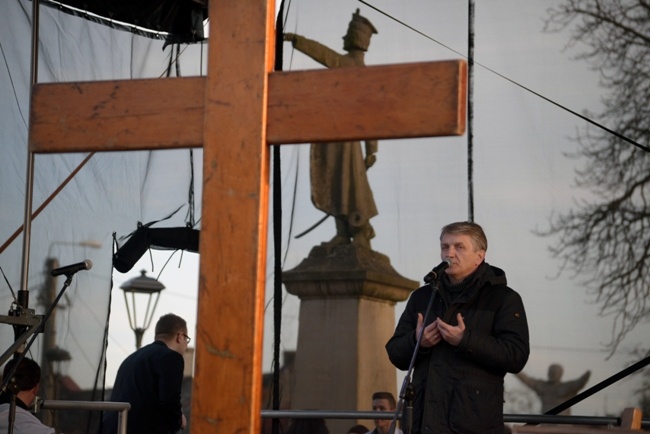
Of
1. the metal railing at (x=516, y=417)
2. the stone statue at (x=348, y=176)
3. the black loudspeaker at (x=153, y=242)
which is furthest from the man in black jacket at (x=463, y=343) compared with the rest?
the black loudspeaker at (x=153, y=242)

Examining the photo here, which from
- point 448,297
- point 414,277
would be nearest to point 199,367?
point 448,297

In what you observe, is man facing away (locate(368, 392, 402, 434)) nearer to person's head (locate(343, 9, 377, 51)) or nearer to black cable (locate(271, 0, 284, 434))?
black cable (locate(271, 0, 284, 434))

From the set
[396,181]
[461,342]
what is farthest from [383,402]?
[461,342]

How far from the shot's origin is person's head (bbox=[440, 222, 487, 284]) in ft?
11.7

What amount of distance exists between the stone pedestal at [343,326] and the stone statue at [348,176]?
97 mm

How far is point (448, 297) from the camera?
3.60 m

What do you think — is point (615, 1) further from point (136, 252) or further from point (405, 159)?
point (136, 252)

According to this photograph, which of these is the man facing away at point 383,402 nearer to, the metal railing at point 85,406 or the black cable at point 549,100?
the metal railing at point 85,406

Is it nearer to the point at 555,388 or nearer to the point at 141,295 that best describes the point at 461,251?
the point at 555,388

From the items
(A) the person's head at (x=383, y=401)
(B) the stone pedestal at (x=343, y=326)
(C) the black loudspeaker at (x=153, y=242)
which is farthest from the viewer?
(C) the black loudspeaker at (x=153, y=242)

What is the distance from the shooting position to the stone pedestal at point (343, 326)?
5.17 meters

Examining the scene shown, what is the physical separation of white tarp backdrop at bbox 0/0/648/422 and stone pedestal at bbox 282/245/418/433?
0.07 meters

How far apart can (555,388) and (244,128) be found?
2916 millimetres

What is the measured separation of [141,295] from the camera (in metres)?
5.58
